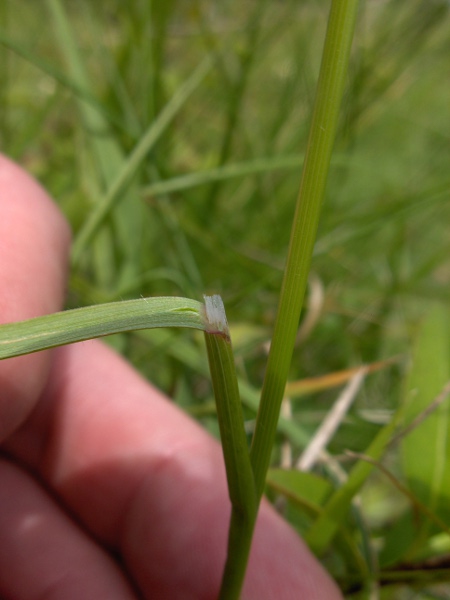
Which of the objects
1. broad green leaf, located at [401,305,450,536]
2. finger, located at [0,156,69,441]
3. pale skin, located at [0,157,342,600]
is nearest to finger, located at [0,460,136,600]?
pale skin, located at [0,157,342,600]

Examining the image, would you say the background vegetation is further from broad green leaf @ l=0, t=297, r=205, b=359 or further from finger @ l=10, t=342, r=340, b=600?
broad green leaf @ l=0, t=297, r=205, b=359

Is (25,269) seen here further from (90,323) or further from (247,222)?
(247,222)

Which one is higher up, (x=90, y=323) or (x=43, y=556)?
(x=90, y=323)

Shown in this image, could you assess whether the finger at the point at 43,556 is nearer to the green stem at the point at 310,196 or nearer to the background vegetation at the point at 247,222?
the background vegetation at the point at 247,222

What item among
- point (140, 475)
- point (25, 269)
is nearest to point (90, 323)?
point (25, 269)

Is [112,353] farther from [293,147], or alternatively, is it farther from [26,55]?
[293,147]
